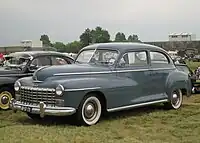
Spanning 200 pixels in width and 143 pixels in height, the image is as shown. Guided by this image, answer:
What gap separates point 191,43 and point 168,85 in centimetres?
5825

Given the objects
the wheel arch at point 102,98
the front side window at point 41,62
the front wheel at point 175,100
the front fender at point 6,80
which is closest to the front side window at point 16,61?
the front side window at point 41,62

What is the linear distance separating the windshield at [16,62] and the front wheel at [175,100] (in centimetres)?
410

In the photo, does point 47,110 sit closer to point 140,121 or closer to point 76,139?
point 76,139

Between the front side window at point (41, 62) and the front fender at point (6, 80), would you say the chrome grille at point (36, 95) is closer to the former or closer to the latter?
the front fender at point (6, 80)

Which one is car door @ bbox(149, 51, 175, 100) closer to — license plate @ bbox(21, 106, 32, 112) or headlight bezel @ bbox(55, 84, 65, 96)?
headlight bezel @ bbox(55, 84, 65, 96)

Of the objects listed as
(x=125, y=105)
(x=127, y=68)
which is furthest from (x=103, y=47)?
(x=125, y=105)

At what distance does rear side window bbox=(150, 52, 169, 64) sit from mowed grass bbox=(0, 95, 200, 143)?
4.33 ft

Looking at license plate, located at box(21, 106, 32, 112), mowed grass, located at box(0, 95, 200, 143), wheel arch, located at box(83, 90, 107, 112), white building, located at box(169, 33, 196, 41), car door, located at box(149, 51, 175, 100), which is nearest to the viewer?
mowed grass, located at box(0, 95, 200, 143)

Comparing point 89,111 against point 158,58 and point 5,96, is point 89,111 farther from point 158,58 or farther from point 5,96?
point 5,96

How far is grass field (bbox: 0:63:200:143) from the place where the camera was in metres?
6.67

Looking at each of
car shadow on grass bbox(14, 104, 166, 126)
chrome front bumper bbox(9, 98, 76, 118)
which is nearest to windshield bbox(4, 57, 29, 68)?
car shadow on grass bbox(14, 104, 166, 126)

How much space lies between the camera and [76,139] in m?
6.61

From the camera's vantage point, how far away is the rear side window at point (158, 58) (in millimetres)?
9987

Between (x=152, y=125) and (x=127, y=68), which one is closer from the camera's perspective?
(x=152, y=125)
